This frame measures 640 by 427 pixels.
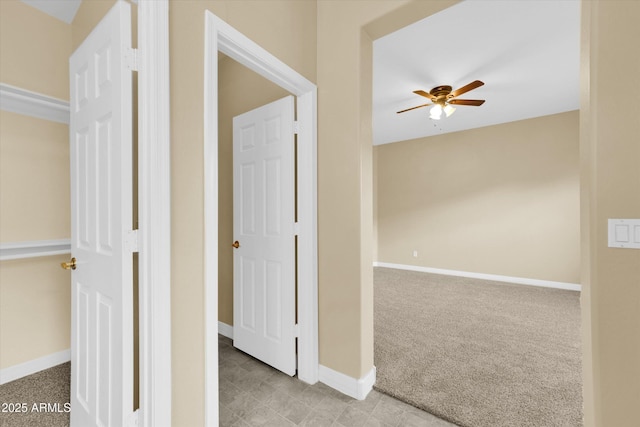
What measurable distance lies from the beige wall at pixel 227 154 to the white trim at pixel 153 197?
1416 mm

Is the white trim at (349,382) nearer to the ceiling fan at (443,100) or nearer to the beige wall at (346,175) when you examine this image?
the beige wall at (346,175)

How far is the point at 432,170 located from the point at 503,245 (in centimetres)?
191

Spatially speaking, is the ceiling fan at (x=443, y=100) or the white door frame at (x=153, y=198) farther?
the ceiling fan at (x=443, y=100)

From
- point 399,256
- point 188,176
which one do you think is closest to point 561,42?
point 188,176

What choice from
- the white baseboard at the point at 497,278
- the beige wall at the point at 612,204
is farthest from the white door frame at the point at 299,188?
the white baseboard at the point at 497,278

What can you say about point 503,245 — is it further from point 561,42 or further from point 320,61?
point 320,61

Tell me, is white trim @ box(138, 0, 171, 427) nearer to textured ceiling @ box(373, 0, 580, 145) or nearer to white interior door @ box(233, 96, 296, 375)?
white interior door @ box(233, 96, 296, 375)

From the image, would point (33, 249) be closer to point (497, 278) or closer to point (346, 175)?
point (346, 175)

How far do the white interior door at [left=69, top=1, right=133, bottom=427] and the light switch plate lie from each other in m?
1.96

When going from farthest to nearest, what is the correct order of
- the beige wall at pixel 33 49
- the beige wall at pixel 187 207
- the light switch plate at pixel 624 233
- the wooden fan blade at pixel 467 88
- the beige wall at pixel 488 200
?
the beige wall at pixel 488 200, the wooden fan blade at pixel 467 88, the beige wall at pixel 33 49, the beige wall at pixel 187 207, the light switch plate at pixel 624 233

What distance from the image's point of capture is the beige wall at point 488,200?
173 inches

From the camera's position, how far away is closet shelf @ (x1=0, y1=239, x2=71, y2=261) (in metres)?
1.75

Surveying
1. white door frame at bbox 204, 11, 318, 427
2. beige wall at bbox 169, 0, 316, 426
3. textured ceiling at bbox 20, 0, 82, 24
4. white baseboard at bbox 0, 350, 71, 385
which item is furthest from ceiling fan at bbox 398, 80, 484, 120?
white baseboard at bbox 0, 350, 71, 385

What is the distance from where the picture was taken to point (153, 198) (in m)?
1.08
